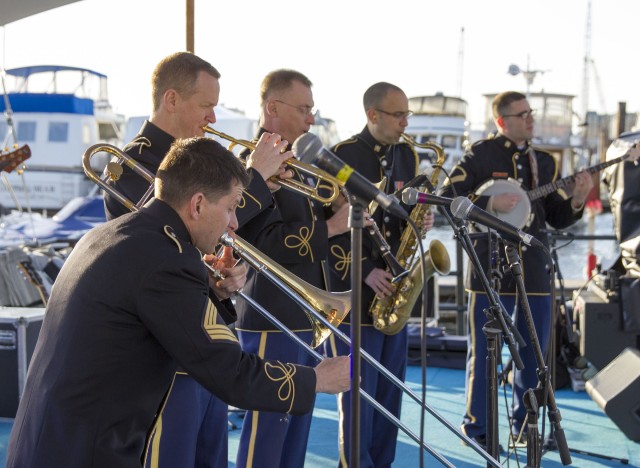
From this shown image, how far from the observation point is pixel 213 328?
203cm

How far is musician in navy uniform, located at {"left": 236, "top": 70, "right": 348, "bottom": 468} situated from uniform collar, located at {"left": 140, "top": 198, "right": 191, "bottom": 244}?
1124 millimetres

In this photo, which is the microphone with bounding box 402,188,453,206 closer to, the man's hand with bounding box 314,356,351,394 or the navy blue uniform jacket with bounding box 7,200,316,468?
the man's hand with bounding box 314,356,351,394

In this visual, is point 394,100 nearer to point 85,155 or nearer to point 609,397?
point 85,155

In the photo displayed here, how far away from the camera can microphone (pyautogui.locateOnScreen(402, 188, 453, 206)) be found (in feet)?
8.93

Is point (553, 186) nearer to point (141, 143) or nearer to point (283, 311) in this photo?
point (283, 311)

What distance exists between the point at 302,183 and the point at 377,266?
842 mm

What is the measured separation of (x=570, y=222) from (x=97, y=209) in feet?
52.6

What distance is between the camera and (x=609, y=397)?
4.64 metres

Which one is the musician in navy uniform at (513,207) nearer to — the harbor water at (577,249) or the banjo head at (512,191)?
the banjo head at (512,191)

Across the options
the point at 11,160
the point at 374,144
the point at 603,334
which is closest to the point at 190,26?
the point at 374,144

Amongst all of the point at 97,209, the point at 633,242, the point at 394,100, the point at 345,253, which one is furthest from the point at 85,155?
the point at 97,209

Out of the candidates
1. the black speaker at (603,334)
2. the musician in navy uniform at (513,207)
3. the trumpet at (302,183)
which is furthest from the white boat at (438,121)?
the trumpet at (302,183)

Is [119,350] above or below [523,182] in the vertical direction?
below

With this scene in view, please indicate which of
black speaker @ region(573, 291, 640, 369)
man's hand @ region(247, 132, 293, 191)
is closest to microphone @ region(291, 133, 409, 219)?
man's hand @ region(247, 132, 293, 191)
